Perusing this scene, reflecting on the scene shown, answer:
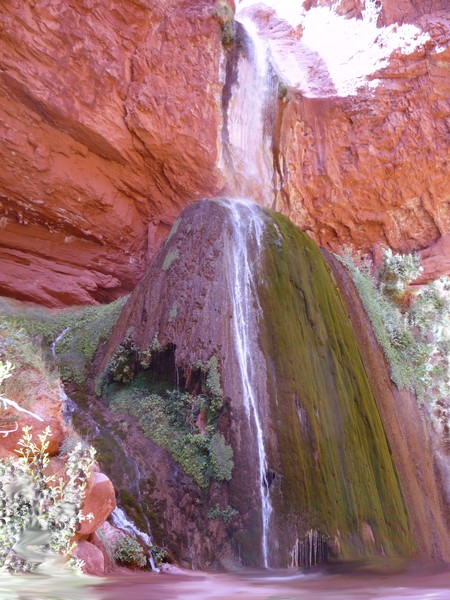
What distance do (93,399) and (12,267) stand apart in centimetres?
717

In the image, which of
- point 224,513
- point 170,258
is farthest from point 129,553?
point 170,258

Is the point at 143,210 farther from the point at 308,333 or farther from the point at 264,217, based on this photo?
the point at 308,333

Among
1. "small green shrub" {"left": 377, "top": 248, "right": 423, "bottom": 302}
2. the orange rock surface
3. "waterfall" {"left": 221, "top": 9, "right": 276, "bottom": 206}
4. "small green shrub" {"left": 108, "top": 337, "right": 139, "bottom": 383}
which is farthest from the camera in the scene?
"waterfall" {"left": 221, "top": 9, "right": 276, "bottom": 206}

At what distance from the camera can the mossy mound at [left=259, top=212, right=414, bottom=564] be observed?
23.3ft

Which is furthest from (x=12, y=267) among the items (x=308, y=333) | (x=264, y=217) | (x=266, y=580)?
(x=266, y=580)

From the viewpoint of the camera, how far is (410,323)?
47.8ft

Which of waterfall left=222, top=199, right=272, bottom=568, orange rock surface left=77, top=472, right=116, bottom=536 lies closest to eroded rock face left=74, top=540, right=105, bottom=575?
orange rock surface left=77, top=472, right=116, bottom=536

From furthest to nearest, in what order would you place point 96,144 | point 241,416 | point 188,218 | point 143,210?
point 143,210 < point 96,144 < point 188,218 < point 241,416

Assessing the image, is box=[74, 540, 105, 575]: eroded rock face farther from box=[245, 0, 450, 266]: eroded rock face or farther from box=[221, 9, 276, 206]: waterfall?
box=[245, 0, 450, 266]: eroded rock face

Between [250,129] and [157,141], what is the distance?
12.0ft

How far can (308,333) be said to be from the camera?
9031 mm

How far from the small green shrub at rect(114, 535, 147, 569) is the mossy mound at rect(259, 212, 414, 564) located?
1779mm

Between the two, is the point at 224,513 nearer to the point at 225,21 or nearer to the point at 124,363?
the point at 124,363

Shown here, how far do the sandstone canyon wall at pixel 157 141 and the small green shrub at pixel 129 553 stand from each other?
10.2m
